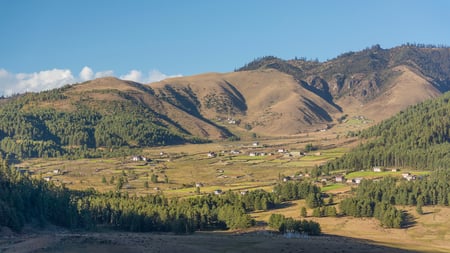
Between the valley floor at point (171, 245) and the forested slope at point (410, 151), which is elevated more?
the forested slope at point (410, 151)

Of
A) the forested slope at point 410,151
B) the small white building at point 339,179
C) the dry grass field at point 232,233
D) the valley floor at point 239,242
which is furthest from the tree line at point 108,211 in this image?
the forested slope at point 410,151

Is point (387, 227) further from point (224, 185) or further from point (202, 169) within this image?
point (202, 169)

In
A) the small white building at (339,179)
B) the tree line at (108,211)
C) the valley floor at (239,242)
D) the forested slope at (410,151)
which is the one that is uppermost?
the forested slope at (410,151)

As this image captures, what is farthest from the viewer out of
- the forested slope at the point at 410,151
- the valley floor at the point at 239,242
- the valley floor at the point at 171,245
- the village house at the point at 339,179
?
the forested slope at the point at 410,151

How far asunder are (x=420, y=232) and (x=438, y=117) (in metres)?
113

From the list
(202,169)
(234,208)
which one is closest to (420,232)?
(234,208)

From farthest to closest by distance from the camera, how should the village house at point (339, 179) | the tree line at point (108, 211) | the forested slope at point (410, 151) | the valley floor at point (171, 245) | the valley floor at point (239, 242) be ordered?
the forested slope at point (410, 151), the village house at point (339, 179), the tree line at point (108, 211), the valley floor at point (239, 242), the valley floor at point (171, 245)

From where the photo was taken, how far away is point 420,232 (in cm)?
9819

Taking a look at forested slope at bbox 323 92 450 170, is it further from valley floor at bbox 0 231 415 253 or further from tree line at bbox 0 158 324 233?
valley floor at bbox 0 231 415 253

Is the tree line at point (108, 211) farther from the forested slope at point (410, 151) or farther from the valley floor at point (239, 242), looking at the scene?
the forested slope at point (410, 151)

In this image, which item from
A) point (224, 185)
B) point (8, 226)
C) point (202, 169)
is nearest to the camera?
point (8, 226)

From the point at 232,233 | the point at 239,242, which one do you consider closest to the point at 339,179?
the point at 232,233

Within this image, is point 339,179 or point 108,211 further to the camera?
point 339,179

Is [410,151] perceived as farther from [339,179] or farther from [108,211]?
[108,211]
